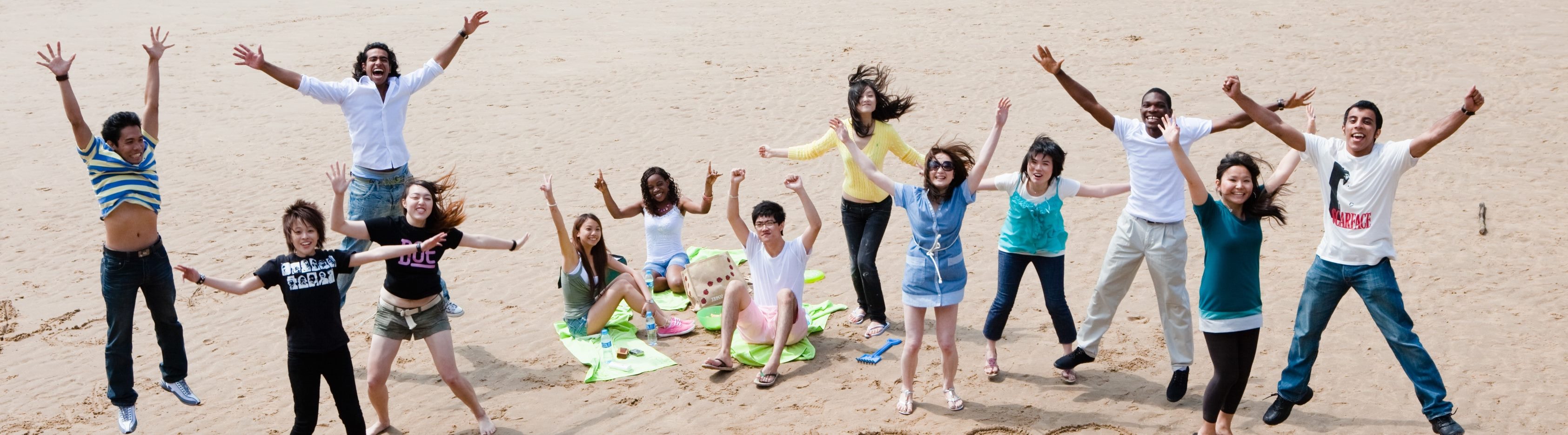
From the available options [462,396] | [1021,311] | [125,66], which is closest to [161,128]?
[125,66]

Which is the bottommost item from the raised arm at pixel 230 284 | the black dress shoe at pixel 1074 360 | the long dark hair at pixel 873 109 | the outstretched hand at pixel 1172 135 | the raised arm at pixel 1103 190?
the black dress shoe at pixel 1074 360

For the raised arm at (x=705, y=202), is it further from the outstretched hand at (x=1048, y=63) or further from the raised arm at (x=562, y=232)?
the outstretched hand at (x=1048, y=63)

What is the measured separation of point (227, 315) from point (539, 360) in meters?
2.76

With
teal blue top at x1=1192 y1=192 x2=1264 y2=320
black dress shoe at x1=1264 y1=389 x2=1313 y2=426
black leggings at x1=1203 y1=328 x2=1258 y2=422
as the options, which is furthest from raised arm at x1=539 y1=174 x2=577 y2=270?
black dress shoe at x1=1264 y1=389 x2=1313 y2=426

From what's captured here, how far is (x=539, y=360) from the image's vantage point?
7.90 meters

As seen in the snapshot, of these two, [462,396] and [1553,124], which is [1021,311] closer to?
[462,396]

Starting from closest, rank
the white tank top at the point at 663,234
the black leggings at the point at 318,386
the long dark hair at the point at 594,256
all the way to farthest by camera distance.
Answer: the black leggings at the point at 318,386
the long dark hair at the point at 594,256
the white tank top at the point at 663,234

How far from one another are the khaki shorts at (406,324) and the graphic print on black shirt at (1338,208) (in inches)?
186

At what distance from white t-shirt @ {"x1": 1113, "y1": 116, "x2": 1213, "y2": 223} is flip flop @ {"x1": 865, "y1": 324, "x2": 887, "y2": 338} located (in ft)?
7.01

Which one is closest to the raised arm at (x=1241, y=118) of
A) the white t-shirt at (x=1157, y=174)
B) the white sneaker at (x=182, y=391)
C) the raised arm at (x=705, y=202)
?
the white t-shirt at (x=1157, y=174)

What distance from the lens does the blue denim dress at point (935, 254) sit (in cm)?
639

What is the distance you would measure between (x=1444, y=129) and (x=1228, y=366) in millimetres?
1553

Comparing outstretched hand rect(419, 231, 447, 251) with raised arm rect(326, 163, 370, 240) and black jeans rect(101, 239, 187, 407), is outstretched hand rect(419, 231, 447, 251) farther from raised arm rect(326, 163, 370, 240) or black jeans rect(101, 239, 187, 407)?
black jeans rect(101, 239, 187, 407)

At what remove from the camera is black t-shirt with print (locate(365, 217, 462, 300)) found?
629 cm
